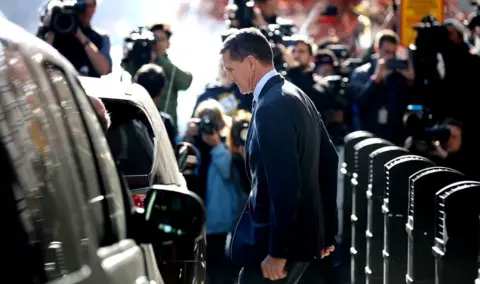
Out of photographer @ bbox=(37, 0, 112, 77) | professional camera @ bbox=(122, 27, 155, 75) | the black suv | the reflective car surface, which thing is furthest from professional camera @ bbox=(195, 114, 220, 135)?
the reflective car surface

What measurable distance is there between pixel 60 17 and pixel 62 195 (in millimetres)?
6880

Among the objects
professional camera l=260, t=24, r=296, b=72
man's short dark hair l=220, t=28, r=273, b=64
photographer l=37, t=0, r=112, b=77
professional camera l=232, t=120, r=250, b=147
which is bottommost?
professional camera l=232, t=120, r=250, b=147

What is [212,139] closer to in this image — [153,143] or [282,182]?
[153,143]

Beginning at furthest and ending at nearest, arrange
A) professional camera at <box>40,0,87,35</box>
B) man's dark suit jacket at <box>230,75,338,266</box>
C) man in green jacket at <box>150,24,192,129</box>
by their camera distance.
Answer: man in green jacket at <box>150,24,192,129</box>
professional camera at <box>40,0,87,35</box>
man's dark suit jacket at <box>230,75,338,266</box>

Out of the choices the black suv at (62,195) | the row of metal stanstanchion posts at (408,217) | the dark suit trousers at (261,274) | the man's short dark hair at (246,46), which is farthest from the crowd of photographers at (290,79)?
the black suv at (62,195)

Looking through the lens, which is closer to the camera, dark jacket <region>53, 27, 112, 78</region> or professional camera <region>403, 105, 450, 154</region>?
dark jacket <region>53, 27, 112, 78</region>

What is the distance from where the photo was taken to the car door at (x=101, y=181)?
3812 mm

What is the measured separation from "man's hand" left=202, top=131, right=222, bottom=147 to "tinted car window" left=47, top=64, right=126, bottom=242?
6795 millimetres

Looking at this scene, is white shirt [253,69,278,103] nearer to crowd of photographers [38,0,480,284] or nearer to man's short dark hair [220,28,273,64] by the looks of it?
man's short dark hair [220,28,273,64]

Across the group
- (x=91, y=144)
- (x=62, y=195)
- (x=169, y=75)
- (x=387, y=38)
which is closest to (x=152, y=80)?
(x=169, y=75)

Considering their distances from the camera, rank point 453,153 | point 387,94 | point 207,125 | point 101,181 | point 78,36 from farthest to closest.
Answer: point 387,94, point 207,125, point 453,153, point 78,36, point 101,181

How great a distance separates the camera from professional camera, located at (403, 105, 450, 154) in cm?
1084

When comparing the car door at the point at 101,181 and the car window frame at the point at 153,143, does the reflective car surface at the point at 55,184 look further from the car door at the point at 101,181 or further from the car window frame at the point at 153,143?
the car window frame at the point at 153,143

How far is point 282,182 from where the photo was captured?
21.0 feet
